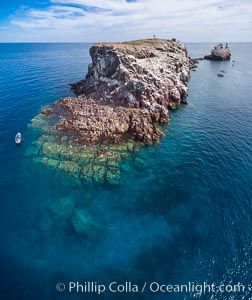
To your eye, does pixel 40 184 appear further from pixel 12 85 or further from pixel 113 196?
pixel 12 85

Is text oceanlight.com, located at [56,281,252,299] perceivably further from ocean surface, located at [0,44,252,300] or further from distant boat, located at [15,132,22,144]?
distant boat, located at [15,132,22,144]

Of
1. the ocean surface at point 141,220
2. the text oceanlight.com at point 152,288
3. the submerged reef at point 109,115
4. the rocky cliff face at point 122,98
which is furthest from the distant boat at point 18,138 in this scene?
the text oceanlight.com at point 152,288

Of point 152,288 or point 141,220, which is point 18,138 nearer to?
point 141,220

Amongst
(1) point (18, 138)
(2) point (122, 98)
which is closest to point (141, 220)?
(1) point (18, 138)

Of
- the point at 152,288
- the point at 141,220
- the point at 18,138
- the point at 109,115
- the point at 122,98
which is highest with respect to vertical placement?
the point at 122,98

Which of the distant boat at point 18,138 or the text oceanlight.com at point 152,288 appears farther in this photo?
the distant boat at point 18,138

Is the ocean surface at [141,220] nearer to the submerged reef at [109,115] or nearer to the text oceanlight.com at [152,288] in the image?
the text oceanlight.com at [152,288]

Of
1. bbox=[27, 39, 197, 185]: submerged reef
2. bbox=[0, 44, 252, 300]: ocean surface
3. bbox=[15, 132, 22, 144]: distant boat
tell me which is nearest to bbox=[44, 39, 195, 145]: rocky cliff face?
bbox=[27, 39, 197, 185]: submerged reef
